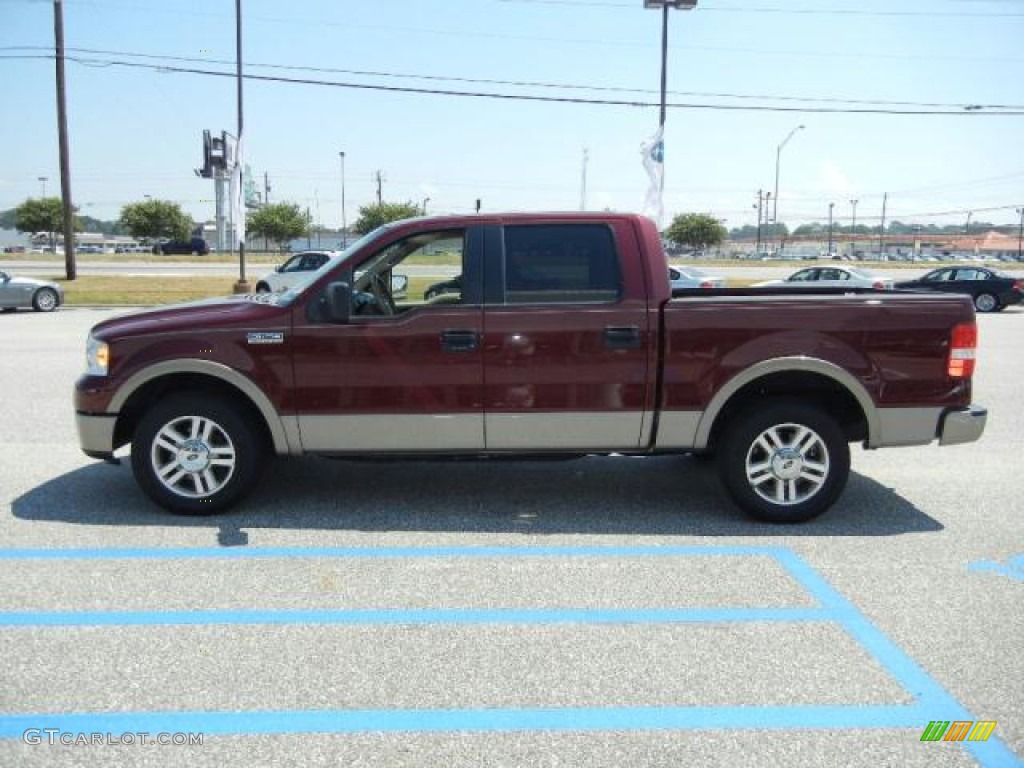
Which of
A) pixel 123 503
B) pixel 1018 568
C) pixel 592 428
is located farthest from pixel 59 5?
pixel 1018 568

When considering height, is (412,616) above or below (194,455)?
below

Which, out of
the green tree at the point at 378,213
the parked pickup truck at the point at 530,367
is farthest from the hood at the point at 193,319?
the green tree at the point at 378,213

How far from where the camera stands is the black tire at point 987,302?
25.5 m

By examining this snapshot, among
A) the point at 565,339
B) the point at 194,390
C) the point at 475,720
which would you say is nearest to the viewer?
the point at 475,720

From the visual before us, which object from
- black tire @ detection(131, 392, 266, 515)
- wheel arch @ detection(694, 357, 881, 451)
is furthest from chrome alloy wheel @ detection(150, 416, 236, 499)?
wheel arch @ detection(694, 357, 881, 451)

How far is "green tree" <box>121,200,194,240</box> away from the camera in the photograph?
9781 centimetres

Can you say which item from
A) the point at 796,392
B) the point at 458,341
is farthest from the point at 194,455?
the point at 796,392

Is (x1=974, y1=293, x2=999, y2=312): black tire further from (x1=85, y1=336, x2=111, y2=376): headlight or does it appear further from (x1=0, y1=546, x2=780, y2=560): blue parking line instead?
(x1=85, y1=336, x2=111, y2=376): headlight

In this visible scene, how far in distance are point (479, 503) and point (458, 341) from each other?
1.21 m

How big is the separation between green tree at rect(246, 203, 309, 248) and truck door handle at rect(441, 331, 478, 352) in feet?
319

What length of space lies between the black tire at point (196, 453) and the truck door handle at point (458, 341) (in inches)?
53.0

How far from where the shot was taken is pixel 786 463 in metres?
5.08

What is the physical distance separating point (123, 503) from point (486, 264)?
2.89m

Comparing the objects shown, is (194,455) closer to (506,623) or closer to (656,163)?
(506,623)
